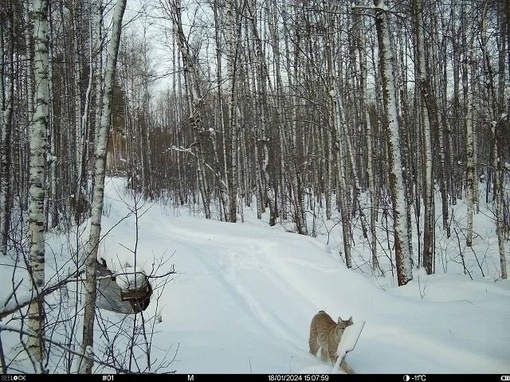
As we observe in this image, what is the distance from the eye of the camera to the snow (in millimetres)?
3178

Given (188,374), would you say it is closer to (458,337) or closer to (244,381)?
(244,381)

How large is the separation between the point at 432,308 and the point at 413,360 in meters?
1.18

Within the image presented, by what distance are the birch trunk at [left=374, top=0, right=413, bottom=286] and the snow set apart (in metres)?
0.41

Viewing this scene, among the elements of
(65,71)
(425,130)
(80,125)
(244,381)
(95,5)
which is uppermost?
(95,5)

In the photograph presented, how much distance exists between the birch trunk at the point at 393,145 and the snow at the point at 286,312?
41 cm

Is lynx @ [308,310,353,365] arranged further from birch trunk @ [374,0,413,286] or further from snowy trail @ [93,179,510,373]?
birch trunk @ [374,0,413,286]

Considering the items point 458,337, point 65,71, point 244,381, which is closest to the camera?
point 244,381

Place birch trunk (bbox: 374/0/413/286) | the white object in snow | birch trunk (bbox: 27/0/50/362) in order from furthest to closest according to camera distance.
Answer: birch trunk (bbox: 374/0/413/286), birch trunk (bbox: 27/0/50/362), the white object in snow

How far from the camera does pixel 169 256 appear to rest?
6.43 m

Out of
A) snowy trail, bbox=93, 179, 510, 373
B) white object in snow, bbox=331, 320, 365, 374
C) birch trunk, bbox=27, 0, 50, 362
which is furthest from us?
birch trunk, bbox=27, 0, 50, 362

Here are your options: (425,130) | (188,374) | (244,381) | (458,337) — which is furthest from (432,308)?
(425,130)

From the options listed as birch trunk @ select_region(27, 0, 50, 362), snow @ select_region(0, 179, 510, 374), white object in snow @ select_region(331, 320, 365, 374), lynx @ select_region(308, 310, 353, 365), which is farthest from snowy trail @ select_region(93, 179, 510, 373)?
birch trunk @ select_region(27, 0, 50, 362)

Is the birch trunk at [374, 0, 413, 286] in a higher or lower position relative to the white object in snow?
higher

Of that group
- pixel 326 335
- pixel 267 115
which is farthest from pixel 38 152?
pixel 267 115
